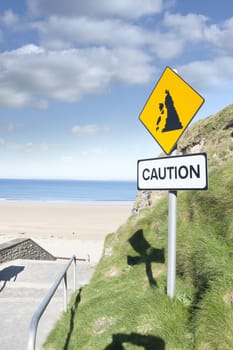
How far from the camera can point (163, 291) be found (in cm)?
381

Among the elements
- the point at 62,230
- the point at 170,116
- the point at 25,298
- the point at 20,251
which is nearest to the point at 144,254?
the point at 170,116

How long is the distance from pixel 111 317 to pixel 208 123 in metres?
10.1

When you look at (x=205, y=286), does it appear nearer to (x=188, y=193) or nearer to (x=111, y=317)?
(x=111, y=317)

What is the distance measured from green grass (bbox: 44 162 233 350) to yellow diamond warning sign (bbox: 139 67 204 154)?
1.53 metres

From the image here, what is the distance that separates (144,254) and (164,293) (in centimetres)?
199

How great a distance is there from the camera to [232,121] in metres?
10.9

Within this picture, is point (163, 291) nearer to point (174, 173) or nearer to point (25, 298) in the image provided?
point (174, 173)

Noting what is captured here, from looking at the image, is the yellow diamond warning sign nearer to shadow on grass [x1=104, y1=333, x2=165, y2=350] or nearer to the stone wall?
shadow on grass [x1=104, y1=333, x2=165, y2=350]

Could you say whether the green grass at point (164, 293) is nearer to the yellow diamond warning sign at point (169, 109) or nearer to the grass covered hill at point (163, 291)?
the grass covered hill at point (163, 291)

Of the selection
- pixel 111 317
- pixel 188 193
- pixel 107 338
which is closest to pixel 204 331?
pixel 107 338

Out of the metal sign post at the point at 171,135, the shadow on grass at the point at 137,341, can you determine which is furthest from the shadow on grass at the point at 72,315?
the metal sign post at the point at 171,135

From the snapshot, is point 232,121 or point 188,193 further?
point 232,121

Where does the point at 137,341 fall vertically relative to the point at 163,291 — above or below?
below

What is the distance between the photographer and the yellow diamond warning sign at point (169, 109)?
304cm
